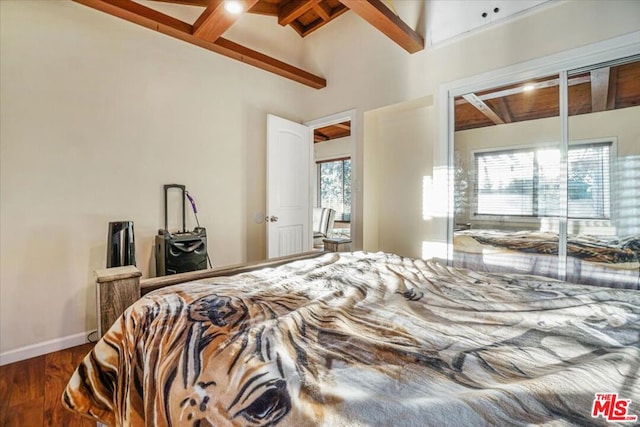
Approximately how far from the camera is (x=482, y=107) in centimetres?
265

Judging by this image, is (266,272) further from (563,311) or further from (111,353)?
(563,311)

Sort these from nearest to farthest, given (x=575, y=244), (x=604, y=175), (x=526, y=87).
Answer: (x=604, y=175) → (x=575, y=244) → (x=526, y=87)

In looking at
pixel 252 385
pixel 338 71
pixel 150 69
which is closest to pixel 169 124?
pixel 150 69

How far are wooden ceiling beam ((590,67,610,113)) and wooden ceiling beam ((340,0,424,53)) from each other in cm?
Answer: 139

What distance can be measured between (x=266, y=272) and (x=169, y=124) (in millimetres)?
2173

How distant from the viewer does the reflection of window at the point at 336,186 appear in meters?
6.85

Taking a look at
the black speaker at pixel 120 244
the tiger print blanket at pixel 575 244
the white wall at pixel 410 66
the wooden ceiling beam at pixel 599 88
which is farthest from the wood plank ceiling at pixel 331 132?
the black speaker at pixel 120 244

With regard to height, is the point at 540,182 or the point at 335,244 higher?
the point at 540,182

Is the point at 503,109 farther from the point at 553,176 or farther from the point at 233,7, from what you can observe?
Result: the point at 233,7

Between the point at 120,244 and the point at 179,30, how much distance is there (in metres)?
1.98

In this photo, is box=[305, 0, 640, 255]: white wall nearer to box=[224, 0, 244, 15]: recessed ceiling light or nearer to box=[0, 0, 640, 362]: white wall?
box=[0, 0, 640, 362]: white wall

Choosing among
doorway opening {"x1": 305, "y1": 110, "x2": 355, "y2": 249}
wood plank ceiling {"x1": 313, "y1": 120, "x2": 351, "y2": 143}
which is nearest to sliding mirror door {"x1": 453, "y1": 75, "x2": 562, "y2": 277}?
wood plank ceiling {"x1": 313, "y1": 120, "x2": 351, "y2": 143}

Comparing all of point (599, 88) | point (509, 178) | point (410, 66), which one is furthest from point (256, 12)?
Answer: point (599, 88)

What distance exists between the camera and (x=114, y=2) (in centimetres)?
236
